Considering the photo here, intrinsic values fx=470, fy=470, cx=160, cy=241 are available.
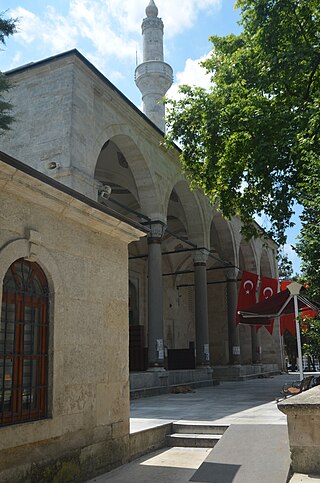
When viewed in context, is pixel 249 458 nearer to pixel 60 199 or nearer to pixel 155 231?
pixel 60 199

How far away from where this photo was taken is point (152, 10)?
1190 inches

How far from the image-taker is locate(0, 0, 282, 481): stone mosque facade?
4.26 metres

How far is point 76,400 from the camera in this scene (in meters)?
4.65

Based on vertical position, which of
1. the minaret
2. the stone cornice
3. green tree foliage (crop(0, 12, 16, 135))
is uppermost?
the minaret

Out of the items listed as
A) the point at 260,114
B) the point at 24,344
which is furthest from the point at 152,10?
the point at 24,344

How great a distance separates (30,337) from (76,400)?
821 millimetres

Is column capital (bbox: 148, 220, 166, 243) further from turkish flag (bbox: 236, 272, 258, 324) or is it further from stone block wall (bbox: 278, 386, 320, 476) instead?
stone block wall (bbox: 278, 386, 320, 476)

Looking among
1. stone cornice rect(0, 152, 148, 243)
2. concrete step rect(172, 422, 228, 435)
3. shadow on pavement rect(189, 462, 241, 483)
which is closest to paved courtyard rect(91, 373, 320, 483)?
shadow on pavement rect(189, 462, 241, 483)

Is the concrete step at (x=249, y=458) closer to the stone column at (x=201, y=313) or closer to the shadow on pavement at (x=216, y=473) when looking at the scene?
the shadow on pavement at (x=216, y=473)

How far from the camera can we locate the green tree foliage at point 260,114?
9539 millimetres

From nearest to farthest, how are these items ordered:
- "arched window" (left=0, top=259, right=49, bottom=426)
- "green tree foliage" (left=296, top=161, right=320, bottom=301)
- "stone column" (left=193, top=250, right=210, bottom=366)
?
"arched window" (left=0, top=259, right=49, bottom=426)
"green tree foliage" (left=296, top=161, right=320, bottom=301)
"stone column" (left=193, top=250, right=210, bottom=366)

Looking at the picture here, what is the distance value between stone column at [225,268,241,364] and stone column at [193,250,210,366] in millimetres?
3280

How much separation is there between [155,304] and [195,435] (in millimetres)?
8264

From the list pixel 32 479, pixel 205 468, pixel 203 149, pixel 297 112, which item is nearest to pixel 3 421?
pixel 32 479
